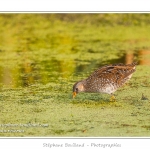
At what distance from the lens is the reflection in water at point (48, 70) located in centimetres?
960

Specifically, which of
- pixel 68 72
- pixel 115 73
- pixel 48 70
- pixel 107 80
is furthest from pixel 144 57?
pixel 107 80

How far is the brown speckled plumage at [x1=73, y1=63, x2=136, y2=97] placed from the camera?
8.43 m

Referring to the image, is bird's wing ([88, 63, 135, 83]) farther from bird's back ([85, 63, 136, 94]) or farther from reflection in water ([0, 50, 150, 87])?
reflection in water ([0, 50, 150, 87])

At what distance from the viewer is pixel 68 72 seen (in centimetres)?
1002

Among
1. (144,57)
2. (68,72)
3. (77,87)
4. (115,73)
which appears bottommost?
(77,87)

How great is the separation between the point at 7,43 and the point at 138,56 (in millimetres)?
2876

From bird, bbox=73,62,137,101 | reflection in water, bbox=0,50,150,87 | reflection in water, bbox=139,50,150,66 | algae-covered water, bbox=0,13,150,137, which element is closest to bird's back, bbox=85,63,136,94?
bird, bbox=73,62,137,101

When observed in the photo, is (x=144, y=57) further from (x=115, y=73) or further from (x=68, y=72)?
(x=115, y=73)

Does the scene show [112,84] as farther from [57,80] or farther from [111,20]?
[111,20]

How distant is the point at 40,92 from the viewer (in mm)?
8961

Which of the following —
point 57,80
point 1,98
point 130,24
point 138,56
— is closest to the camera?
point 1,98

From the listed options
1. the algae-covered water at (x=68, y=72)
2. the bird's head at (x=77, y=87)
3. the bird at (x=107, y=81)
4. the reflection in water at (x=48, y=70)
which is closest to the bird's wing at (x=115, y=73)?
the bird at (x=107, y=81)

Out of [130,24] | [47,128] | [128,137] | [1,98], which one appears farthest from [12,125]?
[130,24]

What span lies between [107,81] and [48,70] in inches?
77.7
